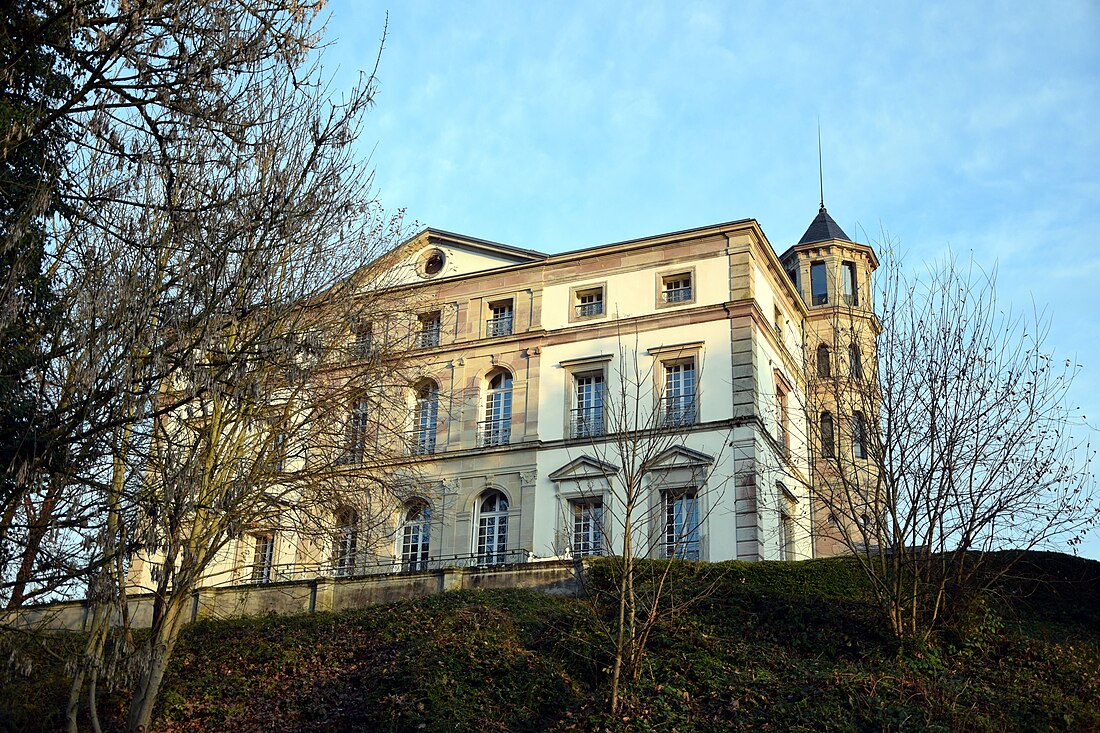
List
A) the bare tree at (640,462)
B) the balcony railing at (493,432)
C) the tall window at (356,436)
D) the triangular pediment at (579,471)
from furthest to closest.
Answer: the balcony railing at (493,432)
the triangular pediment at (579,471)
the bare tree at (640,462)
the tall window at (356,436)

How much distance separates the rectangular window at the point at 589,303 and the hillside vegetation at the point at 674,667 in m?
11.4

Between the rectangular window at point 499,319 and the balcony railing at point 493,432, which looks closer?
the balcony railing at point 493,432

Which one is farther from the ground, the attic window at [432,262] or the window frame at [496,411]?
the attic window at [432,262]

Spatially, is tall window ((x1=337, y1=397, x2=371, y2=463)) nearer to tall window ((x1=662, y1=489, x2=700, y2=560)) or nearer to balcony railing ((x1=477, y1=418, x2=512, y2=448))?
tall window ((x1=662, y1=489, x2=700, y2=560))

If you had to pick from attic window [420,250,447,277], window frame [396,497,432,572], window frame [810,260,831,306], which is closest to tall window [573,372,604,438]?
window frame [396,497,432,572]

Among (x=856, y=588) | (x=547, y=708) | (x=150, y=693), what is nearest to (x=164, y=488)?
(x=150, y=693)

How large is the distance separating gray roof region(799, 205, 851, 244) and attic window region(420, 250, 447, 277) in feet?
49.0

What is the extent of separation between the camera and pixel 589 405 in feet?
100

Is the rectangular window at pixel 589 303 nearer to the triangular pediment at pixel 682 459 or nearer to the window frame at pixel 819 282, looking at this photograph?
the triangular pediment at pixel 682 459

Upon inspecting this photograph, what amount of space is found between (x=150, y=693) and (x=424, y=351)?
16893 millimetres

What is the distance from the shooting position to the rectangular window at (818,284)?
40.9 metres

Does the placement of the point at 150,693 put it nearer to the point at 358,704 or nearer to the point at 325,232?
the point at 358,704

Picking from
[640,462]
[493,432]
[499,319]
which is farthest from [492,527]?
[499,319]

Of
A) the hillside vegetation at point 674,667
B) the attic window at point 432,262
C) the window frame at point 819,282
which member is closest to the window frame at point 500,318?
the attic window at point 432,262
